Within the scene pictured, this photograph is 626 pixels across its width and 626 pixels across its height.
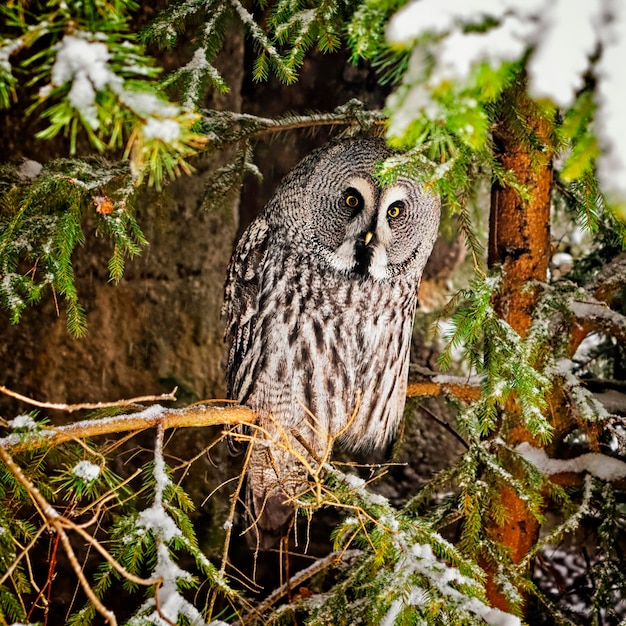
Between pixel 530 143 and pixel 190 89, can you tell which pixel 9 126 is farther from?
pixel 530 143

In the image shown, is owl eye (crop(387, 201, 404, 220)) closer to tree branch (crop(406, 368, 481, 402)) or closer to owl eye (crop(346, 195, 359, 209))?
owl eye (crop(346, 195, 359, 209))

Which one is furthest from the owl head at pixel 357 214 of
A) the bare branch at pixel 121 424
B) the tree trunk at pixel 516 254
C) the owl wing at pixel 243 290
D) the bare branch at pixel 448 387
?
the bare branch at pixel 121 424

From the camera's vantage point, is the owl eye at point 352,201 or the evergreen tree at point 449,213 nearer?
the evergreen tree at point 449,213

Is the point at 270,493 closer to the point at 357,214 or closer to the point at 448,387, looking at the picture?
the point at 448,387

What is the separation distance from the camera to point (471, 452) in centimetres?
156

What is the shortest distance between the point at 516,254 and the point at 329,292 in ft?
2.02

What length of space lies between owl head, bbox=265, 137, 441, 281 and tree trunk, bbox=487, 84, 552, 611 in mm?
223

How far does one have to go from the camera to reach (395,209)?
167cm

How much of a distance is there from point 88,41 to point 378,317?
1.32 m

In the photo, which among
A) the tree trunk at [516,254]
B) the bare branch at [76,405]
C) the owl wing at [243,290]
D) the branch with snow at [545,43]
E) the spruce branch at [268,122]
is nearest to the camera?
the branch with snow at [545,43]

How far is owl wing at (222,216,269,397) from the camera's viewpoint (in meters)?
1.87

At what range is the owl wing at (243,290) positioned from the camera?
1869 mm

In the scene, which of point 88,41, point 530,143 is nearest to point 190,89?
point 88,41

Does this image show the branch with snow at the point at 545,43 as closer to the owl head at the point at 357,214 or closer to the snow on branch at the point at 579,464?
the owl head at the point at 357,214
